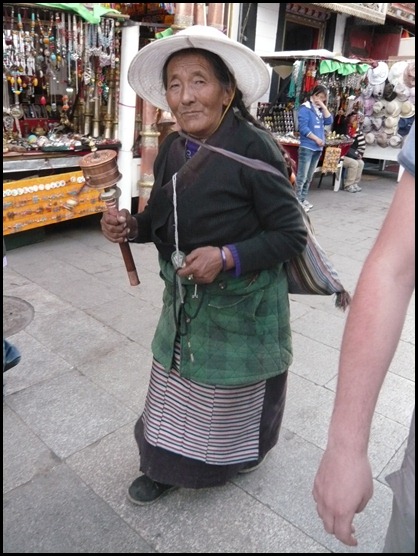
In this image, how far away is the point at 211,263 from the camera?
161cm

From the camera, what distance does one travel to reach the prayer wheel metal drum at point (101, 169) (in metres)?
1.80

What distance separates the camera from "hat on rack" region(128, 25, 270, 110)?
1620 millimetres

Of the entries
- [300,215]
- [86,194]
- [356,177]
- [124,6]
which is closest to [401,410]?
[300,215]

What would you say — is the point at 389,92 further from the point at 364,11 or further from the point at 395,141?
the point at 364,11

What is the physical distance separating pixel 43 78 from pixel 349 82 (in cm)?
615

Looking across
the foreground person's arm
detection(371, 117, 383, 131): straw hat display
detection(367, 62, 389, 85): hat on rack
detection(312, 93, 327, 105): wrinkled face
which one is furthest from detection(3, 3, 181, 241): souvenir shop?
detection(371, 117, 383, 131): straw hat display

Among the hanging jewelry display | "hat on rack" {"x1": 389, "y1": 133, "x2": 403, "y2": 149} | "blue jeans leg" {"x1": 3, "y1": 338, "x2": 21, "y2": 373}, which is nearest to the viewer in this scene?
"blue jeans leg" {"x1": 3, "y1": 338, "x2": 21, "y2": 373}

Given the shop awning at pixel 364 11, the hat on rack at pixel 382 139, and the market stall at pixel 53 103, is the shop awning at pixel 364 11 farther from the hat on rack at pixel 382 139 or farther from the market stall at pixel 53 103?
the market stall at pixel 53 103

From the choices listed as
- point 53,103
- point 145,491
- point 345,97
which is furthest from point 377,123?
point 145,491

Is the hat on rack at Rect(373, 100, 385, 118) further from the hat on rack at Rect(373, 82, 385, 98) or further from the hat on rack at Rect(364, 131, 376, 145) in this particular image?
the hat on rack at Rect(364, 131, 376, 145)

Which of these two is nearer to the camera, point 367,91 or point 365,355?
point 365,355

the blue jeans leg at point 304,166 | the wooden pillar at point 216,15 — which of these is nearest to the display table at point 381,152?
the blue jeans leg at point 304,166

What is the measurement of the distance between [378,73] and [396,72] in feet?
1.26

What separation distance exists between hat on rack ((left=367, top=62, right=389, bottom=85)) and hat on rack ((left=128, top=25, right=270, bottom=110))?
29.5ft
